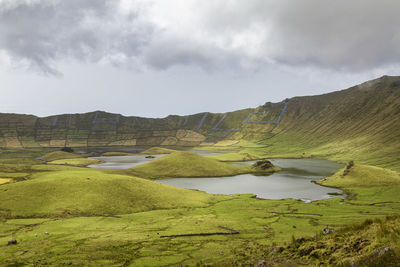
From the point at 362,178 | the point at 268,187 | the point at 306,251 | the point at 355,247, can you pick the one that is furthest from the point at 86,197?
the point at 362,178

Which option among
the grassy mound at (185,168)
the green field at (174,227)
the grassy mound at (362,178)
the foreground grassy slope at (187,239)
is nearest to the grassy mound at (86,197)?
the green field at (174,227)

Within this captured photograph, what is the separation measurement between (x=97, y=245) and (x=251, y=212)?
3694 cm

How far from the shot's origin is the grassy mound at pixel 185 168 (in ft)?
459

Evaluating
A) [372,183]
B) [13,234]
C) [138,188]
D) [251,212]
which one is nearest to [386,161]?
[372,183]

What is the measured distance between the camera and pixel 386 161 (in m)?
185

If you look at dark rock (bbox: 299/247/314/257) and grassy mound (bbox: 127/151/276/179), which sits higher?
dark rock (bbox: 299/247/314/257)

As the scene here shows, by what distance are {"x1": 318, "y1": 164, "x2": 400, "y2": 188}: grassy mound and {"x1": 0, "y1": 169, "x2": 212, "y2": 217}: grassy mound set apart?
68312 mm

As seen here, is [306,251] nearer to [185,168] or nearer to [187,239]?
[187,239]

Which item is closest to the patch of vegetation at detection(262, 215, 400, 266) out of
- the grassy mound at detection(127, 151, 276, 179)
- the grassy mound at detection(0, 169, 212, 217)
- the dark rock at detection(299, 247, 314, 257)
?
the dark rock at detection(299, 247, 314, 257)

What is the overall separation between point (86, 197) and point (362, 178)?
109m

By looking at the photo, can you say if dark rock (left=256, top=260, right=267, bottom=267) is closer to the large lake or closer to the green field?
the green field

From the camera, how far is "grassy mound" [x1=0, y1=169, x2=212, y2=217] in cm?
5178

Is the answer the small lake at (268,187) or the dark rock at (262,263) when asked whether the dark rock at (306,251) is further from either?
the small lake at (268,187)

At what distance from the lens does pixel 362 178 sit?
10731 cm
